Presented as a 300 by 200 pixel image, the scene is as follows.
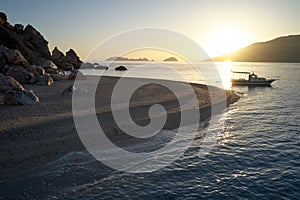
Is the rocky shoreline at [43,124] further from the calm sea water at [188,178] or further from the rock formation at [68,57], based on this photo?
the rock formation at [68,57]

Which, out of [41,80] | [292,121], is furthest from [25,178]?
[41,80]

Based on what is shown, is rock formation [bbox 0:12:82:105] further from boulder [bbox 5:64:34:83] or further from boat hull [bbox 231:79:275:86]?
boat hull [bbox 231:79:275:86]

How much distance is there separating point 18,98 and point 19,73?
16.9 meters

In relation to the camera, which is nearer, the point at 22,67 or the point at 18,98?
the point at 18,98

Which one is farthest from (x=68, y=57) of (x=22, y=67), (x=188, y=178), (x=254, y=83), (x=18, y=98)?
(x=188, y=178)

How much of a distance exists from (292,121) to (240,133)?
22.9 ft

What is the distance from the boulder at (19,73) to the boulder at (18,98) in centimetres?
1520

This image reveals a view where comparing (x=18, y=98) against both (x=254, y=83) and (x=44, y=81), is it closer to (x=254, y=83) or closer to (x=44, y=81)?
(x=44, y=81)

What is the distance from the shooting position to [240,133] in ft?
50.5

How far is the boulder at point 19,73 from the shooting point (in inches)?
1216

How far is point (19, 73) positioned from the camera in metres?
31.2

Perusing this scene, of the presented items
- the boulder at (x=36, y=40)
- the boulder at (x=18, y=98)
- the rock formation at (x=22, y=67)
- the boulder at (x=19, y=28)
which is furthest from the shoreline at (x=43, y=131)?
the boulder at (x=19, y=28)

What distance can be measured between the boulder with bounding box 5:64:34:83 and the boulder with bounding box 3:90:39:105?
49.9ft

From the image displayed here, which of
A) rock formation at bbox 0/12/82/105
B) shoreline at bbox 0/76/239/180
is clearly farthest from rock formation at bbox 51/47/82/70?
shoreline at bbox 0/76/239/180
